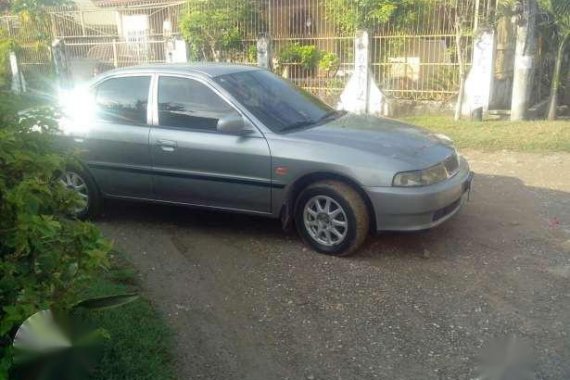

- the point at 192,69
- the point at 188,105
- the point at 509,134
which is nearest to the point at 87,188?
the point at 188,105

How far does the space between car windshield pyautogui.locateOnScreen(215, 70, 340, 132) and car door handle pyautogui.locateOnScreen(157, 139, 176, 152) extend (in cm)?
71

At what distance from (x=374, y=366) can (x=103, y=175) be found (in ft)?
11.5

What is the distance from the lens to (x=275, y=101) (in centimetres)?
551

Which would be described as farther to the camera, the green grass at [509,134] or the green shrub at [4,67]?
the green grass at [509,134]

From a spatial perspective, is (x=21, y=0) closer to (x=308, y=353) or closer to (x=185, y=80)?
(x=185, y=80)

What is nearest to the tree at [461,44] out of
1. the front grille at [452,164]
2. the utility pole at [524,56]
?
the utility pole at [524,56]

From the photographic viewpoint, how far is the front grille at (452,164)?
4941mm

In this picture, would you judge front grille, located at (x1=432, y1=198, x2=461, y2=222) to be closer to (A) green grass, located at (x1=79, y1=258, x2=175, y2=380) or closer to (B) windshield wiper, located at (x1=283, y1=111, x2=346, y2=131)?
(B) windshield wiper, located at (x1=283, y1=111, x2=346, y2=131)

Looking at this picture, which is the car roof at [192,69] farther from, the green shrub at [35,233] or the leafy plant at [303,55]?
the leafy plant at [303,55]

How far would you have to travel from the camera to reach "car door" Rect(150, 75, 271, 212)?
5.07 metres

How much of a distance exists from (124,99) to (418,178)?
3.01 meters

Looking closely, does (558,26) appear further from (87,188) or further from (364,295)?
(87,188)

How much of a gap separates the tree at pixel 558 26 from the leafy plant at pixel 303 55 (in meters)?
4.91

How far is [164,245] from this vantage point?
5.39 meters
